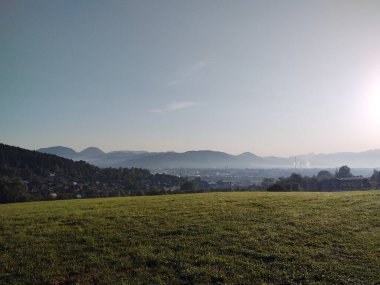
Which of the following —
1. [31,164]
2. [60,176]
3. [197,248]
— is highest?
[31,164]

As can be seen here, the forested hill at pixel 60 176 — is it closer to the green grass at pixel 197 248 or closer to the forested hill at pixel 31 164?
the forested hill at pixel 31 164

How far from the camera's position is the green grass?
33.9 ft

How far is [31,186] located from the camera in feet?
347

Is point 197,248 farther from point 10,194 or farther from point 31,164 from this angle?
point 31,164

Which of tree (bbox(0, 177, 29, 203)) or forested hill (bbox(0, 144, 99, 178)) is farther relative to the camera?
forested hill (bbox(0, 144, 99, 178))

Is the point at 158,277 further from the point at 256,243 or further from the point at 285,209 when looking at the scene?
the point at 285,209

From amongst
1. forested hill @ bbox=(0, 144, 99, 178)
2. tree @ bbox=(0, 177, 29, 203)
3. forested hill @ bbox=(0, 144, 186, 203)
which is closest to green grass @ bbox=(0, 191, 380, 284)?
tree @ bbox=(0, 177, 29, 203)

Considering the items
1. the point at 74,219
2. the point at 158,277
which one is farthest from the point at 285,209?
the point at 74,219

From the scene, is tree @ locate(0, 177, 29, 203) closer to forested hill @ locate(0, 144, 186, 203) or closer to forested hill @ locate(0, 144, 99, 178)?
forested hill @ locate(0, 144, 186, 203)

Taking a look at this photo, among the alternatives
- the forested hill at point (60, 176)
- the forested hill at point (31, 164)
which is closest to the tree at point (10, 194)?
the forested hill at point (60, 176)

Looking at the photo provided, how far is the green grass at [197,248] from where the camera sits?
33.9 feet

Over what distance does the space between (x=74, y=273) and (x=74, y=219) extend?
8.35 metres

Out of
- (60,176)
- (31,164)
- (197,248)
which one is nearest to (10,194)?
(60,176)

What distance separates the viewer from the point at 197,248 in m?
12.6
